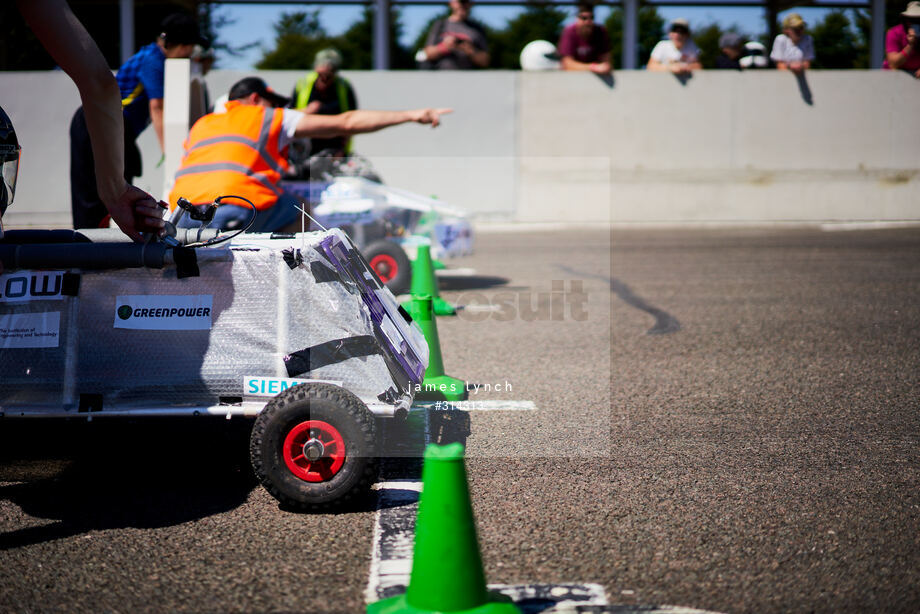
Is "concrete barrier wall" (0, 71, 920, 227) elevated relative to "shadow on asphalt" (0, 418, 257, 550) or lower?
elevated

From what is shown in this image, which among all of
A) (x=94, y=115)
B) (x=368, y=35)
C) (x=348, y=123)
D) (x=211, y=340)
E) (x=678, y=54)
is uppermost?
(x=368, y=35)

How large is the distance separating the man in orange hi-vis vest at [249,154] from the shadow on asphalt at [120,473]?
144 cm

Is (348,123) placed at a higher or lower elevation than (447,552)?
higher

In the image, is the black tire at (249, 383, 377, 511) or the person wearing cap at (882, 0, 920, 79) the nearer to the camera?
the black tire at (249, 383, 377, 511)

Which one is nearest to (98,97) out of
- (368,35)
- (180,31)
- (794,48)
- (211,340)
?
(211,340)

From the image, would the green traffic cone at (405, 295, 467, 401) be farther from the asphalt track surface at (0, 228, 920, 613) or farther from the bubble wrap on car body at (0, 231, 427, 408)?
the bubble wrap on car body at (0, 231, 427, 408)

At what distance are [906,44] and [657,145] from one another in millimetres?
4411

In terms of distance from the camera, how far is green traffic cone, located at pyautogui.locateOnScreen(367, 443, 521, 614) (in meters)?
2.46

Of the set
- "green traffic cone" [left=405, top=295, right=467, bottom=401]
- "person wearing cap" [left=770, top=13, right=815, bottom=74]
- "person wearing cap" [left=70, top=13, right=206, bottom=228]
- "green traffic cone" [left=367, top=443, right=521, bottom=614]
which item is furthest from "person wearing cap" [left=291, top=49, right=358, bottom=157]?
"person wearing cap" [left=770, top=13, right=815, bottom=74]

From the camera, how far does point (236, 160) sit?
5398mm

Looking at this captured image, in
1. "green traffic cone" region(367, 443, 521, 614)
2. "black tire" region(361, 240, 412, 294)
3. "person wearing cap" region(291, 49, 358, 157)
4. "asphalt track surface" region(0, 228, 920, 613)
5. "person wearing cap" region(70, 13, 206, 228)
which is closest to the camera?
"green traffic cone" region(367, 443, 521, 614)

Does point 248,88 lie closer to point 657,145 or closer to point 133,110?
point 133,110

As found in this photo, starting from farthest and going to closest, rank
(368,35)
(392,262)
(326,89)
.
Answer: (368,35) < (326,89) < (392,262)

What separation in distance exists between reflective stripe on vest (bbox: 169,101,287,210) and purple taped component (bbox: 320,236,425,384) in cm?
167
